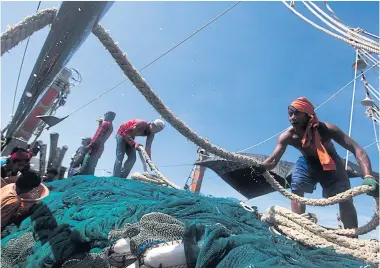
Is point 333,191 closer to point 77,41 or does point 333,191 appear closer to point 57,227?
point 57,227

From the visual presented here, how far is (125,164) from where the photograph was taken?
4566mm

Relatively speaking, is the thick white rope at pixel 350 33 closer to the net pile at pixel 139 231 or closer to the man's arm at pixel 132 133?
the net pile at pixel 139 231

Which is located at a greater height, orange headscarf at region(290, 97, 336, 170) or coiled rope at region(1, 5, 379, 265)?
orange headscarf at region(290, 97, 336, 170)

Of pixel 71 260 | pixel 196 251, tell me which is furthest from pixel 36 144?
pixel 196 251

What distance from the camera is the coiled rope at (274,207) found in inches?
55.5

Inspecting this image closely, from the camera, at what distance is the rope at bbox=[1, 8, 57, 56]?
1366 mm

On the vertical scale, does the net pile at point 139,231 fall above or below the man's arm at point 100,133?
below

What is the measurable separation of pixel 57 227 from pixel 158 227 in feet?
2.51

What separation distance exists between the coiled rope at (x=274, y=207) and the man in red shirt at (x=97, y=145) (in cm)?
264

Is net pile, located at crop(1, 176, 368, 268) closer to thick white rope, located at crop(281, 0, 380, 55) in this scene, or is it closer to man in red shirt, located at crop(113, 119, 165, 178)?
man in red shirt, located at crop(113, 119, 165, 178)

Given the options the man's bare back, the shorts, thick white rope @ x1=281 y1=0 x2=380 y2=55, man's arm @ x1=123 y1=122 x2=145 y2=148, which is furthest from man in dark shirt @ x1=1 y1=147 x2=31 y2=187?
thick white rope @ x1=281 y1=0 x2=380 y2=55

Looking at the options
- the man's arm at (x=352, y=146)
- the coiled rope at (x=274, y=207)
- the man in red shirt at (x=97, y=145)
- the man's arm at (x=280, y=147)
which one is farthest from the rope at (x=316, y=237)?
→ the man in red shirt at (x=97, y=145)

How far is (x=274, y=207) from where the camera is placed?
7.25 ft

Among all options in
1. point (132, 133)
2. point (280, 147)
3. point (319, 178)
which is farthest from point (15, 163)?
point (319, 178)
